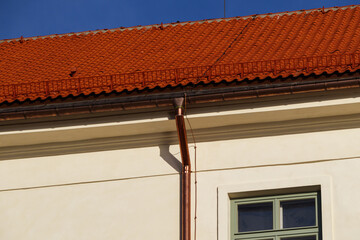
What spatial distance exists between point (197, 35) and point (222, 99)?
3.92 meters

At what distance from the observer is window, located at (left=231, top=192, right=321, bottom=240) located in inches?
492

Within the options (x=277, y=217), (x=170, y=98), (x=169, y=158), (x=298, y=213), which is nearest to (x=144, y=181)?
(x=169, y=158)

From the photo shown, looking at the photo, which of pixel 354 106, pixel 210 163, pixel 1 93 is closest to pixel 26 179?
pixel 1 93

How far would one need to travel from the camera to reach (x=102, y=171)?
13391mm

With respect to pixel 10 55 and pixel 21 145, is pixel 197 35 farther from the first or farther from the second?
pixel 21 145

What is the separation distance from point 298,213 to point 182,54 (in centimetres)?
378

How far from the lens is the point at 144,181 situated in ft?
43.2

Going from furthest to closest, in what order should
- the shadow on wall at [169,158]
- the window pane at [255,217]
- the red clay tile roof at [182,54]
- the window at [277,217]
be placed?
the red clay tile roof at [182,54] < the shadow on wall at [169,158] < the window pane at [255,217] < the window at [277,217]

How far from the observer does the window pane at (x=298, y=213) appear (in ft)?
41.2

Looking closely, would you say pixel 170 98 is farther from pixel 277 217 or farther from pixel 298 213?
pixel 298 213

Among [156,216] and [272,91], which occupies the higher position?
[272,91]

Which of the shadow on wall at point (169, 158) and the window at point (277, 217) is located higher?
the shadow on wall at point (169, 158)

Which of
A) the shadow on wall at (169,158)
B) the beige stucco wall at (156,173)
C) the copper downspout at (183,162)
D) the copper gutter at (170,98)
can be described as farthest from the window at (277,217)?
the copper gutter at (170,98)

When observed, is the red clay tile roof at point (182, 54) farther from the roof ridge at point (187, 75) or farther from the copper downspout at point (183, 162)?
the copper downspout at point (183, 162)
